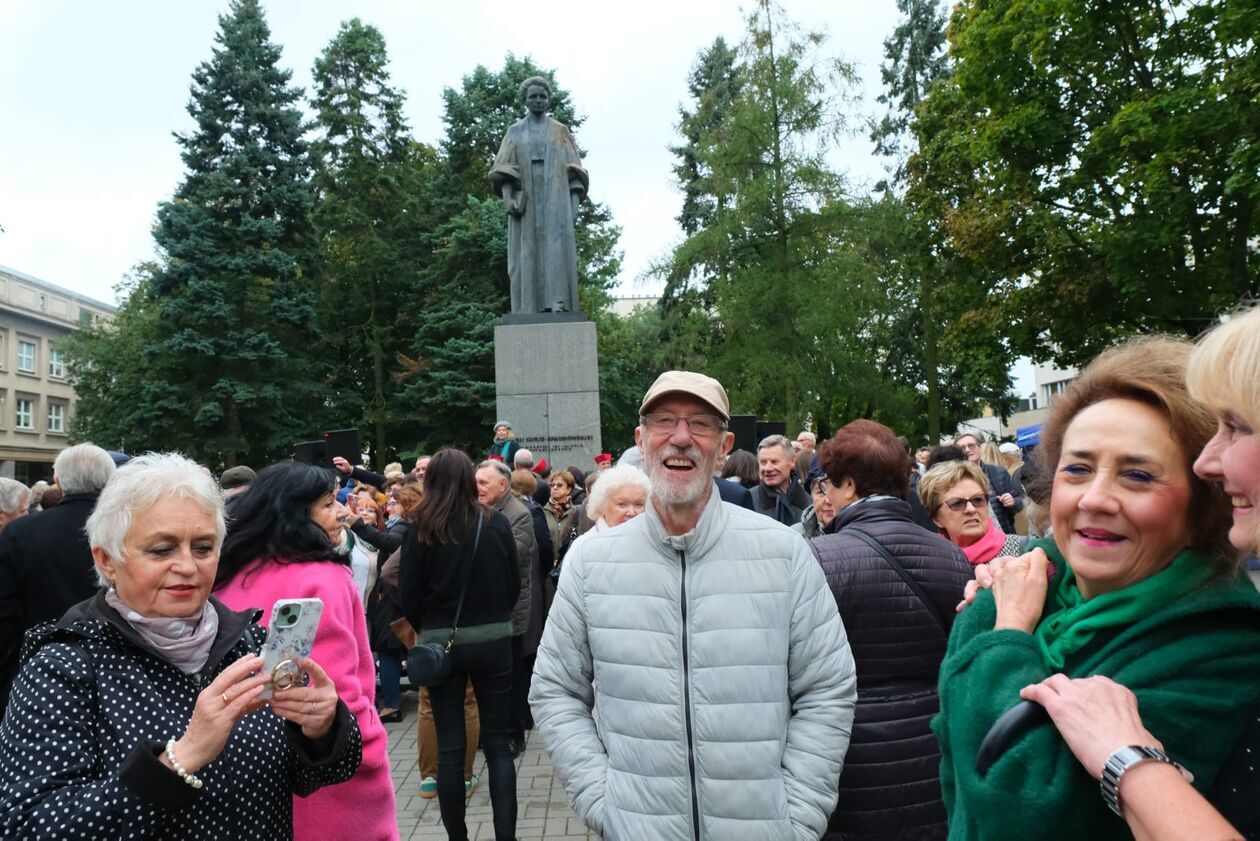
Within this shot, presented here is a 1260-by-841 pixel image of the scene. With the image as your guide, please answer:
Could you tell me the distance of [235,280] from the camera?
97.5 ft

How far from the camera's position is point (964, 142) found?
21.5 metres

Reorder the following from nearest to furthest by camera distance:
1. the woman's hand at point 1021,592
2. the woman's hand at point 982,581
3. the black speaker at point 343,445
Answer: the woman's hand at point 1021,592, the woman's hand at point 982,581, the black speaker at point 343,445

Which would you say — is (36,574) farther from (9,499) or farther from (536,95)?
(536,95)

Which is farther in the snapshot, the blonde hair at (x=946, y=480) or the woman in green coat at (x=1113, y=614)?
the blonde hair at (x=946, y=480)

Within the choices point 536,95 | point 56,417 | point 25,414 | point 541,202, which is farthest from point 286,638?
point 56,417

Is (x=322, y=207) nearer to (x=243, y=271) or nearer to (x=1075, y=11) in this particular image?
(x=243, y=271)

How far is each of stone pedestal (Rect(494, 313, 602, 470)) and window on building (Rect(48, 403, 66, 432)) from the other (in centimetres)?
5197

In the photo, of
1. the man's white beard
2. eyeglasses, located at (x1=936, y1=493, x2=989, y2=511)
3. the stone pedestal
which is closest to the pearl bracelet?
the man's white beard

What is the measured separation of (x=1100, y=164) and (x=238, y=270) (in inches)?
911

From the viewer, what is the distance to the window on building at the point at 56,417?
181 ft

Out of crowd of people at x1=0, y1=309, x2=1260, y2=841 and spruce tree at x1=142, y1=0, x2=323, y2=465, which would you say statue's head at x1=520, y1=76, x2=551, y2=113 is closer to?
crowd of people at x1=0, y1=309, x2=1260, y2=841

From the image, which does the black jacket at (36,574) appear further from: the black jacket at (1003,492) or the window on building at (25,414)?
the window on building at (25,414)

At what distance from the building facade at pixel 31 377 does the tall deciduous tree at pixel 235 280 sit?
81.3 ft

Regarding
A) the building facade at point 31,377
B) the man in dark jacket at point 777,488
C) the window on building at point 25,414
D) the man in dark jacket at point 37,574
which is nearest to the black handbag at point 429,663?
the man in dark jacket at point 37,574
